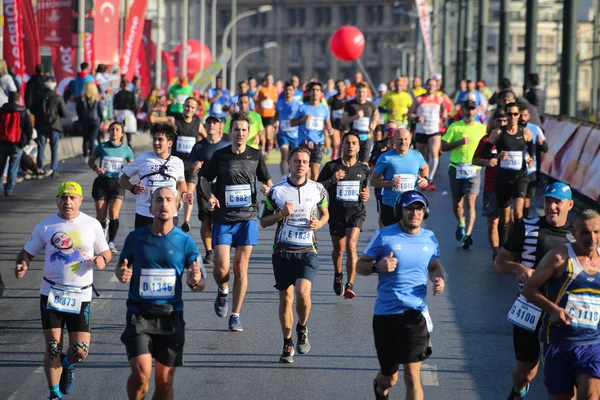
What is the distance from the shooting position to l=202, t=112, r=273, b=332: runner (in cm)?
1148

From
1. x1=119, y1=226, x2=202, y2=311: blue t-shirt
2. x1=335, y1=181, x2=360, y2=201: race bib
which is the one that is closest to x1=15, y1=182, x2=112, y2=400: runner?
x1=119, y1=226, x2=202, y2=311: blue t-shirt

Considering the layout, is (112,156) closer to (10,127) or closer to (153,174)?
(153,174)

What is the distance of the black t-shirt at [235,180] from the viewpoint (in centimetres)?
1162

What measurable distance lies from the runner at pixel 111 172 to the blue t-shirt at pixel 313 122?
644cm

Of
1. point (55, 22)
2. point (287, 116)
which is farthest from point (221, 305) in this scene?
point (55, 22)

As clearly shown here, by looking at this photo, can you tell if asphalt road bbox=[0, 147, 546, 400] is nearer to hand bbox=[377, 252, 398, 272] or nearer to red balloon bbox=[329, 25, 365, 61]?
hand bbox=[377, 252, 398, 272]

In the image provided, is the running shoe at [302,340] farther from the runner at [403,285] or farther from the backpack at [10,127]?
the backpack at [10,127]

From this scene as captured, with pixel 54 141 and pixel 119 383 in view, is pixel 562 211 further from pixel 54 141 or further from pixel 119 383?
pixel 54 141

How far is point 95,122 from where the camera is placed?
1140 inches

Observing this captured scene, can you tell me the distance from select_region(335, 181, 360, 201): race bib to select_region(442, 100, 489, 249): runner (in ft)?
13.3

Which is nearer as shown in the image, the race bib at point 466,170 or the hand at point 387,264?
the hand at point 387,264

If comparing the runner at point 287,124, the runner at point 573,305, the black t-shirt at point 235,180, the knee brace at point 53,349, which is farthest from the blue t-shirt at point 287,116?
the runner at point 573,305

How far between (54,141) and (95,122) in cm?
377

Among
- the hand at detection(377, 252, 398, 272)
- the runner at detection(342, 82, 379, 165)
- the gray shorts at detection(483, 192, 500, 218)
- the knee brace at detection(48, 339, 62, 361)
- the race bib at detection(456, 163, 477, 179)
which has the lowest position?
the knee brace at detection(48, 339, 62, 361)
